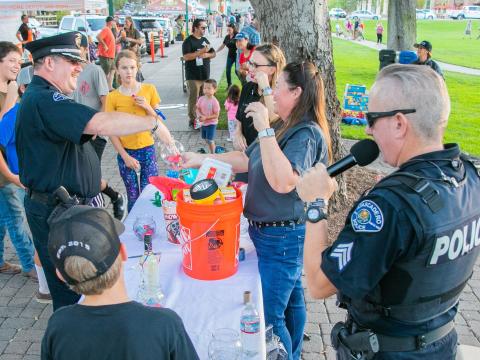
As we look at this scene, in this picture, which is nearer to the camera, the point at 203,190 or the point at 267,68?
the point at 203,190

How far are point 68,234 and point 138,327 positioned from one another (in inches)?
15.8

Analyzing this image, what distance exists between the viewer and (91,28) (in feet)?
77.3

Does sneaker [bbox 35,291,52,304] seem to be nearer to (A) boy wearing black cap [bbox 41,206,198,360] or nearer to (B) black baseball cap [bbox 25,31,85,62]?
(B) black baseball cap [bbox 25,31,85,62]

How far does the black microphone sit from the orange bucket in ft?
2.28

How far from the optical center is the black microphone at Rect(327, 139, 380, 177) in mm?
2111

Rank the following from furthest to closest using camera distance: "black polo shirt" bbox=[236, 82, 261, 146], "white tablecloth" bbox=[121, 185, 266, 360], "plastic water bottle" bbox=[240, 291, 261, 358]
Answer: "black polo shirt" bbox=[236, 82, 261, 146] < "white tablecloth" bbox=[121, 185, 266, 360] < "plastic water bottle" bbox=[240, 291, 261, 358]

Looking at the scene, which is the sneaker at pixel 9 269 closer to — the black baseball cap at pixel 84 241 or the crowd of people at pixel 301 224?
the crowd of people at pixel 301 224

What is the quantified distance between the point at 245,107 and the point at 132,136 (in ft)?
4.18

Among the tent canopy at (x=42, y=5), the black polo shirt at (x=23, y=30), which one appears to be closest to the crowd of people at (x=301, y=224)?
the tent canopy at (x=42, y=5)

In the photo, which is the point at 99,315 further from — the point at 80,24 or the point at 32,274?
the point at 80,24

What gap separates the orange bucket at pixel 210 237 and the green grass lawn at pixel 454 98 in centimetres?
748

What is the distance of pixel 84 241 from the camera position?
163 cm

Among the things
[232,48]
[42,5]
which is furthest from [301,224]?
[42,5]

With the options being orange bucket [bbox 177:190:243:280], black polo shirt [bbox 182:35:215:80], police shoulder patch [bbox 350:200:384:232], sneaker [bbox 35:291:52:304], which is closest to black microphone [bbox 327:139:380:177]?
police shoulder patch [bbox 350:200:384:232]
